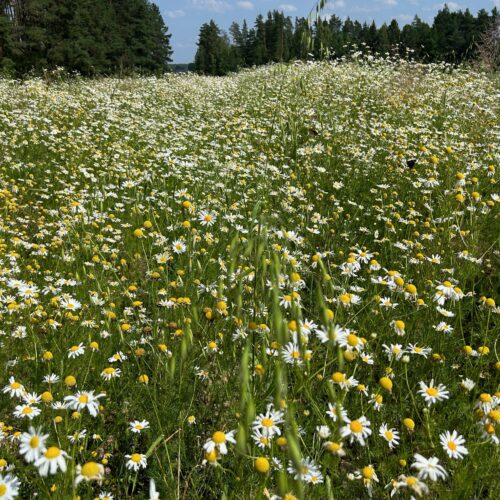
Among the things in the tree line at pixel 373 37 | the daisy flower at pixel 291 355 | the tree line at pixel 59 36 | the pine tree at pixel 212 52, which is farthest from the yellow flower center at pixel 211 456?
the pine tree at pixel 212 52

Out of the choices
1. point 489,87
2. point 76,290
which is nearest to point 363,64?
point 489,87

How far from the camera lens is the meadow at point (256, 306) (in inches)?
61.2

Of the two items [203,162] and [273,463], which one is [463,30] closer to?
[203,162]

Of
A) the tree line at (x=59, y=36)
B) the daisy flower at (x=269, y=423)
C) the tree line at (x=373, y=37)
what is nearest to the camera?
the daisy flower at (x=269, y=423)

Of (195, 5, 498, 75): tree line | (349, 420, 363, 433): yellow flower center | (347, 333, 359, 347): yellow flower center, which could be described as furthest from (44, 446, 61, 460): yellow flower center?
(195, 5, 498, 75): tree line

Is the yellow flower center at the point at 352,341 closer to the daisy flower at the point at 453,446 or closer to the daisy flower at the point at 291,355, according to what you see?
the daisy flower at the point at 291,355

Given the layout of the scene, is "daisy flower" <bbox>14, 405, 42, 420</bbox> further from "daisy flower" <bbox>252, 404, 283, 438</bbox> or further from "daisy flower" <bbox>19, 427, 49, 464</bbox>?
"daisy flower" <bbox>252, 404, 283, 438</bbox>

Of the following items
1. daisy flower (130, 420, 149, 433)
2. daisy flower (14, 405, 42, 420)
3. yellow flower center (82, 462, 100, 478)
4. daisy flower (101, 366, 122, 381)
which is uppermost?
yellow flower center (82, 462, 100, 478)

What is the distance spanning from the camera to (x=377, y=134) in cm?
570

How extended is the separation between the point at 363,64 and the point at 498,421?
441 inches

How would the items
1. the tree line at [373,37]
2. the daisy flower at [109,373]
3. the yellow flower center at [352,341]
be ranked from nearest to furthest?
the yellow flower center at [352,341] → the daisy flower at [109,373] → the tree line at [373,37]

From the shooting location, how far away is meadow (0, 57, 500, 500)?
155 centimetres

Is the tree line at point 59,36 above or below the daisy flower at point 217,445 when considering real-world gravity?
above

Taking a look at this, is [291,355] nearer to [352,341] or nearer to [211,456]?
[352,341]
